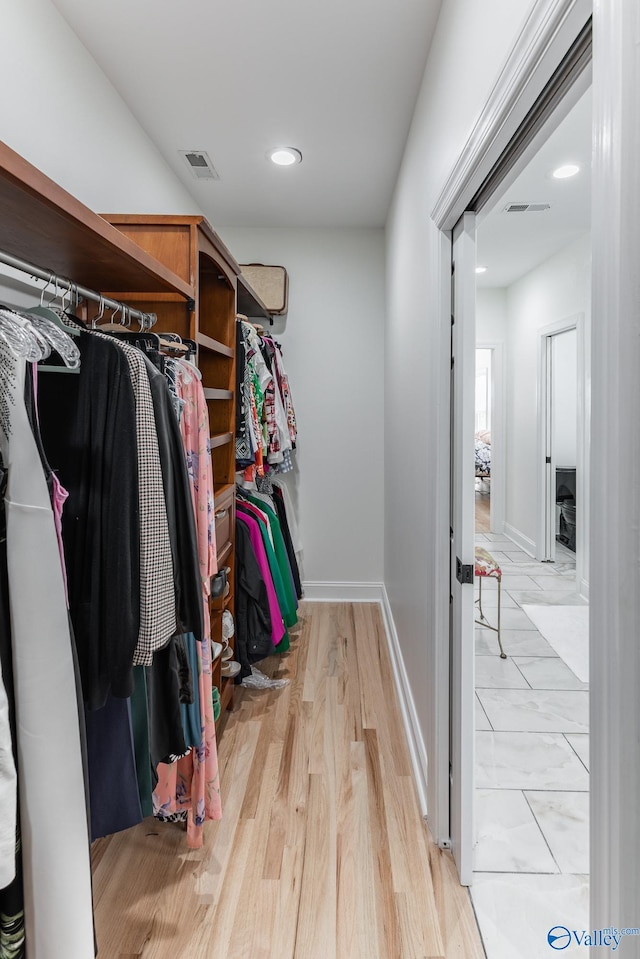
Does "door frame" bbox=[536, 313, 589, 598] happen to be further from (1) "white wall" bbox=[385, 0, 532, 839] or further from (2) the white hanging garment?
(2) the white hanging garment

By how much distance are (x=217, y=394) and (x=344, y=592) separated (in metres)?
2.16

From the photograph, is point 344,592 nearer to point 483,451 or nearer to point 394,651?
point 394,651

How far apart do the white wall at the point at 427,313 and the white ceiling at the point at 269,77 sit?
0.14 metres

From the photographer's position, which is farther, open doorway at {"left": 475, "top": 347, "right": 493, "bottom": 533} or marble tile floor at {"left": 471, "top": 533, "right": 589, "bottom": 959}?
open doorway at {"left": 475, "top": 347, "right": 493, "bottom": 533}

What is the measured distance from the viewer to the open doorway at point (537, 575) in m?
1.54

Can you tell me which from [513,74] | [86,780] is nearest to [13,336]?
[86,780]

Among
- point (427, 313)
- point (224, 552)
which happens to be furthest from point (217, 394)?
point (427, 313)

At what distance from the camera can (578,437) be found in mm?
3834

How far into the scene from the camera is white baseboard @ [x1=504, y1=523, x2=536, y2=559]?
16.4 ft

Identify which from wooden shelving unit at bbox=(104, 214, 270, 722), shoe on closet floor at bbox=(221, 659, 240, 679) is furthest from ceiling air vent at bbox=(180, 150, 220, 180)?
shoe on closet floor at bbox=(221, 659, 240, 679)

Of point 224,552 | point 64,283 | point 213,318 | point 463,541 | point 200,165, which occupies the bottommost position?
point 224,552

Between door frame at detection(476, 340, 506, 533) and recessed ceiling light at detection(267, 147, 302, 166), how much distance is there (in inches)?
140

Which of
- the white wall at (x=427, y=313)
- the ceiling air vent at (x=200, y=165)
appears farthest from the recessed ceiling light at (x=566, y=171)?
the ceiling air vent at (x=200, y=165)

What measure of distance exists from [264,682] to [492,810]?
122 centimetres
